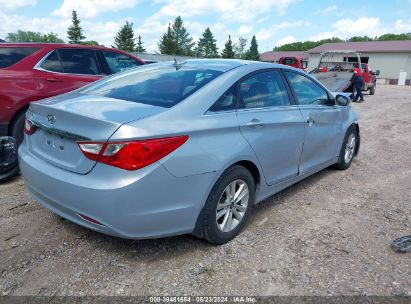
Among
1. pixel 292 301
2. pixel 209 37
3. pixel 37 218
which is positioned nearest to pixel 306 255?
pixel 292 301

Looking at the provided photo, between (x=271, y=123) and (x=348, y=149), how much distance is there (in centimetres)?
260

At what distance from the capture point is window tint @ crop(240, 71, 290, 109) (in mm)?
3520

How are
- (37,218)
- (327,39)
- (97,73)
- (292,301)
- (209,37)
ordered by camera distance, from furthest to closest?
(209,37)
(327,39)
(97,73)
(37,218)
(292,301)

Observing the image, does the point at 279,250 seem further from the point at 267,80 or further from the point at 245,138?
the point at 267,80

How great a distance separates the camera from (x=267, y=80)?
12.8ft

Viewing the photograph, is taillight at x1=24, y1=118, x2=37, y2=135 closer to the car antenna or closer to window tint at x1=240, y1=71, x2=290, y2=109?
the car antenna

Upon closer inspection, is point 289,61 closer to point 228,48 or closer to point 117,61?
point 117,61

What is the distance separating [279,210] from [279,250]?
914 millimetres

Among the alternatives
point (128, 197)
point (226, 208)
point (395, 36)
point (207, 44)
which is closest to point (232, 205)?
point (226, 208)

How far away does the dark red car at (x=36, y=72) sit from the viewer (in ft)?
15.8

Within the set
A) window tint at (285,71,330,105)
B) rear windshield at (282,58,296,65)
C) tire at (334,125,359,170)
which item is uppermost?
rear windshield at (282,58,296,65)

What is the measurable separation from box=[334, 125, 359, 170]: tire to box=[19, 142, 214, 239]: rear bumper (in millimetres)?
3177

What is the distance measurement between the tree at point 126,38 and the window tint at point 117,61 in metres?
71.8

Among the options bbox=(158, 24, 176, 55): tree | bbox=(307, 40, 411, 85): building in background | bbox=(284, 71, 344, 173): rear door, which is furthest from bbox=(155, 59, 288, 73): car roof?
bbox=(158, 24, 176, 55): tree
